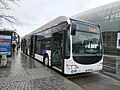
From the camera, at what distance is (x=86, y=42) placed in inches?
271

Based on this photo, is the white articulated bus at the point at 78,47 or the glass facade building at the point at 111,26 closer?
the white articulated bus at the point at 78,47

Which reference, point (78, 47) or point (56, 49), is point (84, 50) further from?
point (56, 49)

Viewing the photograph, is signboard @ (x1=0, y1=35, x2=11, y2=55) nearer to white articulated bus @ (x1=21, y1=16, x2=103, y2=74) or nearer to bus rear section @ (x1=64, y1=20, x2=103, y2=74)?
white articulated bus @ (x1=21, y1=16, x2=103, y2=74)

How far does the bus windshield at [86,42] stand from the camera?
6607 millimetres

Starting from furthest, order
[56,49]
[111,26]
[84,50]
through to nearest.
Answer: [111,26]
[56,49]
[84,50]

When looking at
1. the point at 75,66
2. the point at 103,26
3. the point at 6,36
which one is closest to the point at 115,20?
the point at 103,26

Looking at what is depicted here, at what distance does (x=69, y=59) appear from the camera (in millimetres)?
6383

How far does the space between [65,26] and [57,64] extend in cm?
238

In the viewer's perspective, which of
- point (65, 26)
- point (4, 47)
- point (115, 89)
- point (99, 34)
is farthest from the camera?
point (4, 47)

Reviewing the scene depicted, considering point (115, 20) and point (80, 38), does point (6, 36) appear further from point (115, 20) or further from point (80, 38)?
point (115, 20)

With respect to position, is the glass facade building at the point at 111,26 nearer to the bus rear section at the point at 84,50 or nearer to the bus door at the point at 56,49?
the bus rear section at the point at 84,50

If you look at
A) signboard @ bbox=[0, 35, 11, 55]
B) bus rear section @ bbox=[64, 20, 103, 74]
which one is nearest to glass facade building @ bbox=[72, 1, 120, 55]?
signboard @ bbox=[0, 35, 11, 55]

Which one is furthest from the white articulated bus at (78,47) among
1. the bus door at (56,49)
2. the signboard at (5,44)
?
the signboard at (5,44)

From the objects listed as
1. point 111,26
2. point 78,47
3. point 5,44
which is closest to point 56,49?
point 78,47
